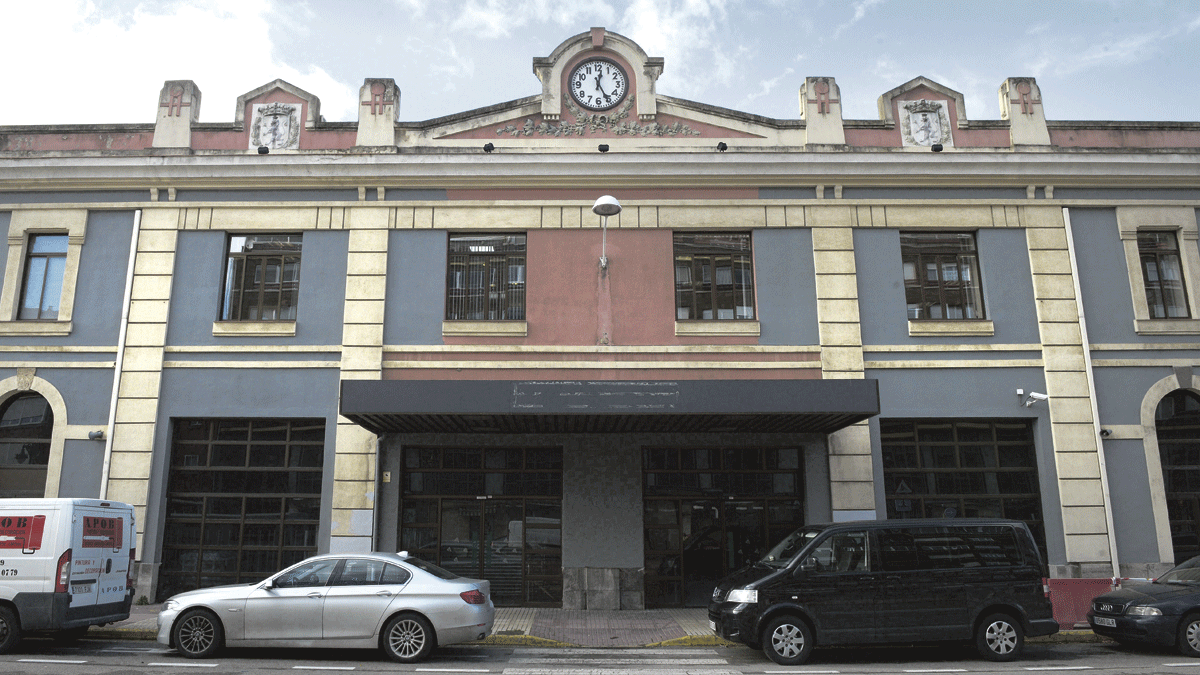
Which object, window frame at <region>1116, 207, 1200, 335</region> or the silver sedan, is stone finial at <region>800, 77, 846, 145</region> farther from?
the silver sedan

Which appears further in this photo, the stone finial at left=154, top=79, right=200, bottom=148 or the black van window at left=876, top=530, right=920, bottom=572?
the stone finial at left=154, top=79, right=200, bottom=148

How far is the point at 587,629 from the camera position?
12.7m

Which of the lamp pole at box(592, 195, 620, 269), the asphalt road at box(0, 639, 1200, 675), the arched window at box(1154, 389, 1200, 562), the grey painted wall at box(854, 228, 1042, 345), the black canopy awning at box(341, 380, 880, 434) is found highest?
the lamp pole at box(592, 195, 620, 269)

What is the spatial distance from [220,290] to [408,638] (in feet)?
29.1

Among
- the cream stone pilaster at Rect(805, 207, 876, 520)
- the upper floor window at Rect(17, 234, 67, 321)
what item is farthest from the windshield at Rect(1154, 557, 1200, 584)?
the upper floor window at Rect(17, 234, 67, 321)

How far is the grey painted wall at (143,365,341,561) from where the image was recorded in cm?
1513

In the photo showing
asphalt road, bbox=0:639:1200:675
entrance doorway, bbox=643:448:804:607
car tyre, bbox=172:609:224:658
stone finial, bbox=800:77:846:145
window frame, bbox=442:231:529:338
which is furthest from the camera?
stone finial, bbox=800:77:846:145

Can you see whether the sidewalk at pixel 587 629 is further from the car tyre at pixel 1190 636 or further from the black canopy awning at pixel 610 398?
the black canopy awning at pixel 610 398

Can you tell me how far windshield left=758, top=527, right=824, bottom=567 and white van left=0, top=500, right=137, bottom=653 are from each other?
9341 mm

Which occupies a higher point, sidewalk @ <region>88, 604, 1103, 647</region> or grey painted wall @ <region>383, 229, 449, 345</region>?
grey painted wall @ <region>383, 229, 449, 345</region>

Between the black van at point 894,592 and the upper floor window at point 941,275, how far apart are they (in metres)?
5.90

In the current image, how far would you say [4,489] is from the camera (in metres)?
15.3

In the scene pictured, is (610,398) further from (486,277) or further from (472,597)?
(486,277)

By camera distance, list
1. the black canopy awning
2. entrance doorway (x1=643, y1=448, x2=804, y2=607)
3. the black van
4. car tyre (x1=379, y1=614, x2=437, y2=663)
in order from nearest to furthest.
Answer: car tyre (x1=379, y1=614, x2=437, y2=663) → the black van → the black canopy awning → entrance doorway (x1=643, y1=448, x2=804, y2=607)
